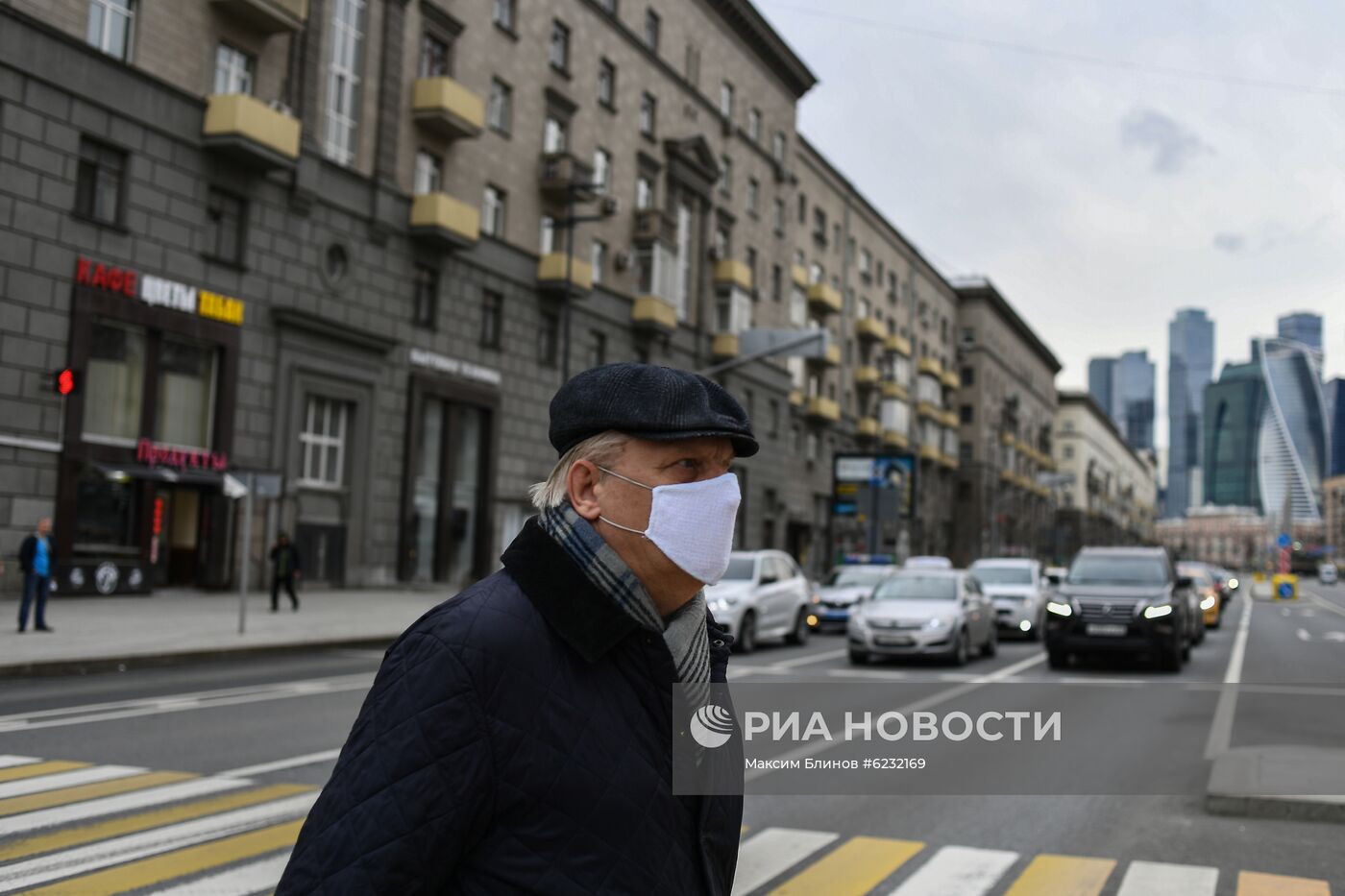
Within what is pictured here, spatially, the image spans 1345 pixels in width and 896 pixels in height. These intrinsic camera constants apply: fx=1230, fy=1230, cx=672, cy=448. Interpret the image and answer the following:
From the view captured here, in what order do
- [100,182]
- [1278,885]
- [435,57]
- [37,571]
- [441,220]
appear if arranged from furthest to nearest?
[435,57], [441,220], [100,182], [37,571], [1278,885]

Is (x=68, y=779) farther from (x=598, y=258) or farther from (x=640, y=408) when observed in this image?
(x=598, y=258)

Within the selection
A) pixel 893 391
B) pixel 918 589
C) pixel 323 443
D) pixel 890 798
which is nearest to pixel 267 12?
pixel 323 443

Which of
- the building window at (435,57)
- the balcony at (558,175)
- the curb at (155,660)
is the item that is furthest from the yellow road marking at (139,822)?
the balcony at (558,175)

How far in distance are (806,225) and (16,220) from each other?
43.7 metres

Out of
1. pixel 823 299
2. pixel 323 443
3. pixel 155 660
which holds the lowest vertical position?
pixel 155 660

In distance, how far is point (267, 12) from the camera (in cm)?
2514

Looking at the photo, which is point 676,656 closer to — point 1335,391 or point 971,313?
point 971,313

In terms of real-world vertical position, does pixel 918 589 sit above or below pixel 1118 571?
below

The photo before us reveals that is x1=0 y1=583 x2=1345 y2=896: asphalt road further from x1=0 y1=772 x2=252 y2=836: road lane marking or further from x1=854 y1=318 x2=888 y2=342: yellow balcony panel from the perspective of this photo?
x1=854 y1=318 x2=888 y2=342: yellow balcony panel

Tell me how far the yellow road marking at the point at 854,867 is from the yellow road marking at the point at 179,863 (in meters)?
2.34

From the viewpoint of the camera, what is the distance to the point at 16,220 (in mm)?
20781

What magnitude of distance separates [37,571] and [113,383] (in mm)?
7104

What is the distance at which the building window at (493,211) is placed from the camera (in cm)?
3388

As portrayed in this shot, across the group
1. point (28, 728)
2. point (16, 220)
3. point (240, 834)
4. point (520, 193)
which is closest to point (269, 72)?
point (16, 220)
